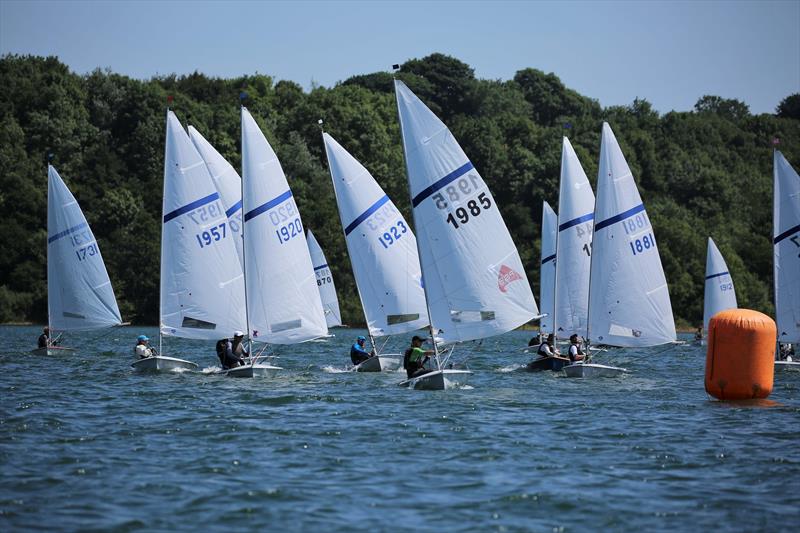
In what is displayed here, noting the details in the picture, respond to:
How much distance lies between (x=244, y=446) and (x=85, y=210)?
65.6 m

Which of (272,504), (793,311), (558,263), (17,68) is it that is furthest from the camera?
(17,68)

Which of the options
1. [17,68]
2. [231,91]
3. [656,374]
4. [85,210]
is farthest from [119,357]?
[231,91]

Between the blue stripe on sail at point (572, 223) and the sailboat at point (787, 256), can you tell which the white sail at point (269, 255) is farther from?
the sailboat at point (787, 256)

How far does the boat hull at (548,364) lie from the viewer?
30.0m

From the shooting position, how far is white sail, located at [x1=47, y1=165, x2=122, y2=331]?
36781 mm

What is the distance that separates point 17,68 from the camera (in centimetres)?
8925

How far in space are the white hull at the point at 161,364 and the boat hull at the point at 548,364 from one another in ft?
29.4

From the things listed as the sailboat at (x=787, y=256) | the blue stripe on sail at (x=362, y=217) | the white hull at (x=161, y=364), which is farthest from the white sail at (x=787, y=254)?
the white hull at (x=161, y=364)

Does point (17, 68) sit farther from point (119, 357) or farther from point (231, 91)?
point (119, 357)

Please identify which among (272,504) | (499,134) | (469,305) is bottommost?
(272,504)

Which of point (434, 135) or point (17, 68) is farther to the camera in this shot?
point (17, 68)

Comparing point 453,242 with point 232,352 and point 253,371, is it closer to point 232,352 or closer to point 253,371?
point 253,371

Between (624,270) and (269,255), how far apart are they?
871 centimetres

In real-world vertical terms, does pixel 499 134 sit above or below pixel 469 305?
above
